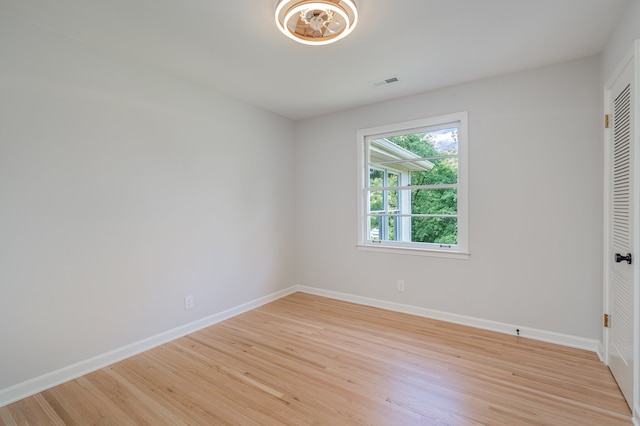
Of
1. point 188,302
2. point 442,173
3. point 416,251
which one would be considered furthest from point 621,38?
point 188,302

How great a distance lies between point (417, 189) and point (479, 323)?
1573mm

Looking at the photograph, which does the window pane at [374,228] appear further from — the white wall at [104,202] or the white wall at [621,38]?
the white wall at [621,38]

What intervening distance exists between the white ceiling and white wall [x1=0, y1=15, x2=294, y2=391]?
0.33 meters

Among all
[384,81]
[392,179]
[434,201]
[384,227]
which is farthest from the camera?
[392,179]

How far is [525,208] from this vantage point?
287cm

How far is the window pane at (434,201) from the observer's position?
3.33 meters

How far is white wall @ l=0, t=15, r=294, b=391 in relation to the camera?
2.05 metres

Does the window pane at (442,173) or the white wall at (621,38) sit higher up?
the white wall at (621,38)

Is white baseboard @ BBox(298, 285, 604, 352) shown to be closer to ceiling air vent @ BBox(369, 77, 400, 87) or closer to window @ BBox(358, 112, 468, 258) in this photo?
window @ BBox(358, 112, 468, 258)

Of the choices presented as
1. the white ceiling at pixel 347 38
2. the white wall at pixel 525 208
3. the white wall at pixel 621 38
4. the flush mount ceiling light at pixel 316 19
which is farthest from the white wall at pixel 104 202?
the white wall at pixel 621 38

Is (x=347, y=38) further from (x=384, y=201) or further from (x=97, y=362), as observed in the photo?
(x=97, y=362)

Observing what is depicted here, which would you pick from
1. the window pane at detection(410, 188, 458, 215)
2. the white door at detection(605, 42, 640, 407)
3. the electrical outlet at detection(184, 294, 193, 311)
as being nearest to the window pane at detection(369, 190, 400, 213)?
the window pane at detection(410, 188, 458, 215)

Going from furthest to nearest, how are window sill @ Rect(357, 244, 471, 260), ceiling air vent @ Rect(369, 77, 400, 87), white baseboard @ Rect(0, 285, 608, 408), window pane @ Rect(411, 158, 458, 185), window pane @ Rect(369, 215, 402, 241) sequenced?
window pane @ Rect(369, 215, 402, 241)
window pane @ Rect(411, 158, 458, 185)
window sill @ Rect(357, 244, 471, 260)
ceiling air vent @ Rect(369, 77, 400, 87)
white baseboard @ Rect(0, 285, 608, 408)

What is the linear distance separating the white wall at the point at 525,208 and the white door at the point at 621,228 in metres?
0.31
